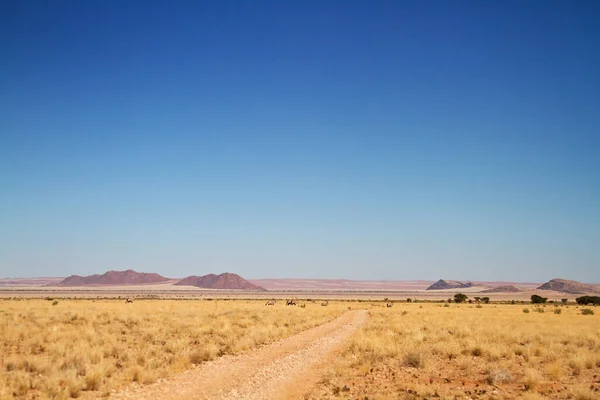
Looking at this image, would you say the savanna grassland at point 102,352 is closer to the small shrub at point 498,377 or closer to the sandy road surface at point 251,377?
the sandy road surface at point 251,377

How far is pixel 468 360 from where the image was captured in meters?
17.8

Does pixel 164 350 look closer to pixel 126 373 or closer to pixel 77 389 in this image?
pixel 126 373

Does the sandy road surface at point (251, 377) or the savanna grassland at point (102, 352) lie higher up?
the savanna grassland at point (102, 352)

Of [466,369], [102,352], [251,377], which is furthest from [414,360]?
[102,352]

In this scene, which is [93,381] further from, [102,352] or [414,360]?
[414,360]

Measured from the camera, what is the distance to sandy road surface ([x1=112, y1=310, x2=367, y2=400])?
12383mm

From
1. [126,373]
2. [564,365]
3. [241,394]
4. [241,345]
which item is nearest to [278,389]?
[241,394]

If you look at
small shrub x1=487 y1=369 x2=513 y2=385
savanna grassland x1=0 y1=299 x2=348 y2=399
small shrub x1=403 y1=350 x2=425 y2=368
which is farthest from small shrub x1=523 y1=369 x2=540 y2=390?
savanna grassland x1=0 y1=299 x2=348 y2=399

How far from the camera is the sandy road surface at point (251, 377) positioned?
12.4 meters

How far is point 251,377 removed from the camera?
47.6 ft

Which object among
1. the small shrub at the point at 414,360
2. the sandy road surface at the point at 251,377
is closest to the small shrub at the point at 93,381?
the sandy road surface at the point at 251,377

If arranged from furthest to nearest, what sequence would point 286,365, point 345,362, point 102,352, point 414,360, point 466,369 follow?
1. point 102,352
2. point 345,362
3. point 414,360
4. point 286,365
5. point 466,369

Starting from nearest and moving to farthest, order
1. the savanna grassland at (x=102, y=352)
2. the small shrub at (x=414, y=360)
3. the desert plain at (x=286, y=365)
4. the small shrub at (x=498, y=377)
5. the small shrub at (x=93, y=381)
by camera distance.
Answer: the desert plain at (x=286, y=365)
the savanna grassland at (x=102, y=352)
the small shrub at (x=93, y=381)
the small shrub at (x=498, y=377)
the small shrub at (x=414, y=360)

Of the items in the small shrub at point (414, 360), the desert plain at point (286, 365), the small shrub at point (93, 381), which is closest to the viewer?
the desert plain at point (286, 365)
